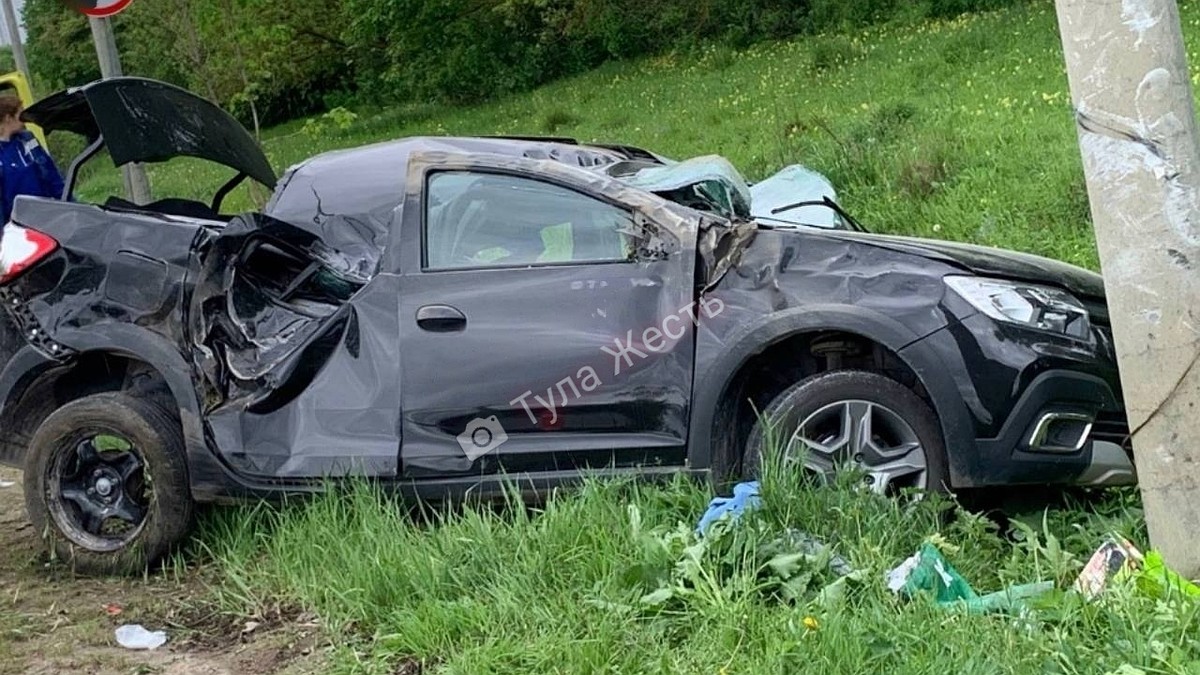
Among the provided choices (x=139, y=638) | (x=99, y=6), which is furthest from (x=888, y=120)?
(x=139, y=638)

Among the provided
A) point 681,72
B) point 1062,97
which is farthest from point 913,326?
point 681,72

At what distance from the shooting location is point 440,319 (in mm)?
4488

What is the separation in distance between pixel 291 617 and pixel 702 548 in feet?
4.58

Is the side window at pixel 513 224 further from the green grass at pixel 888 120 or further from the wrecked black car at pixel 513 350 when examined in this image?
the green grass at pixel 888 120

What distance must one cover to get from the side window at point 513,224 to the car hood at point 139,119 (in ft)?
5.01

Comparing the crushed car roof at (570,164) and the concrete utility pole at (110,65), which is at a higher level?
the concrete utility pole at (110,65)

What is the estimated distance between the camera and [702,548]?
12.1 ft

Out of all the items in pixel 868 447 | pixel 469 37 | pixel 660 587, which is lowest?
pixel 660 587

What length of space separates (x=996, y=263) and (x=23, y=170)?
559cm

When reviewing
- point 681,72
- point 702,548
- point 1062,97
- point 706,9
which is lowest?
point 702,548

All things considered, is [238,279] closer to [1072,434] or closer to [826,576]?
[826,576]

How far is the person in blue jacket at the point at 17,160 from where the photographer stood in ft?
23.8
